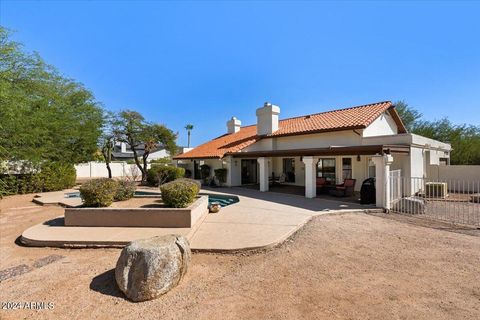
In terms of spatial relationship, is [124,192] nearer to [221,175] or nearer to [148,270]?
[148,270]

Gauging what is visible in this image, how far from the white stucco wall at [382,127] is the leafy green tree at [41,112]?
19.4 m

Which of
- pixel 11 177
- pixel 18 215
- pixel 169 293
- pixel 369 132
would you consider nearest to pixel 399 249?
pixel 169 293

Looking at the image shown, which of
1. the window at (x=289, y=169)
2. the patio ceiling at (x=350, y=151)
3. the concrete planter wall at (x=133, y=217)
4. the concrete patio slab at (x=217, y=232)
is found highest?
the patio ceiling at (x=350, y=151)

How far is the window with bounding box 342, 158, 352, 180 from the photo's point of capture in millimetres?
16703

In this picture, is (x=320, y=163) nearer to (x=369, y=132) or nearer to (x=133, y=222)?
(x=369, y=132)

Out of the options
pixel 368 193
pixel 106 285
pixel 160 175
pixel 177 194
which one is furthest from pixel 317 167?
pixel 106 285

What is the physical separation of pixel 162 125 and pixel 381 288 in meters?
24.2

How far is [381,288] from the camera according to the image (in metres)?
4.58

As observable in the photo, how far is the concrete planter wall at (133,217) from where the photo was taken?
26.1 ft

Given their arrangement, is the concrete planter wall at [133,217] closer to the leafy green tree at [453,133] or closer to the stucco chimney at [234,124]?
the stucco chimney at [234,124]

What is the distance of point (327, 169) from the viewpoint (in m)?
17.9

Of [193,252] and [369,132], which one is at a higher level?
[369,132]

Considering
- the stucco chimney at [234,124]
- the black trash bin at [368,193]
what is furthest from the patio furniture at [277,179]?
the stucco chimney at [234,124]

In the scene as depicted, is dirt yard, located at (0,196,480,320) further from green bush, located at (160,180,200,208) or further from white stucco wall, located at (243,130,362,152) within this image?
white stucco wall, located at (243,130,362,152)
